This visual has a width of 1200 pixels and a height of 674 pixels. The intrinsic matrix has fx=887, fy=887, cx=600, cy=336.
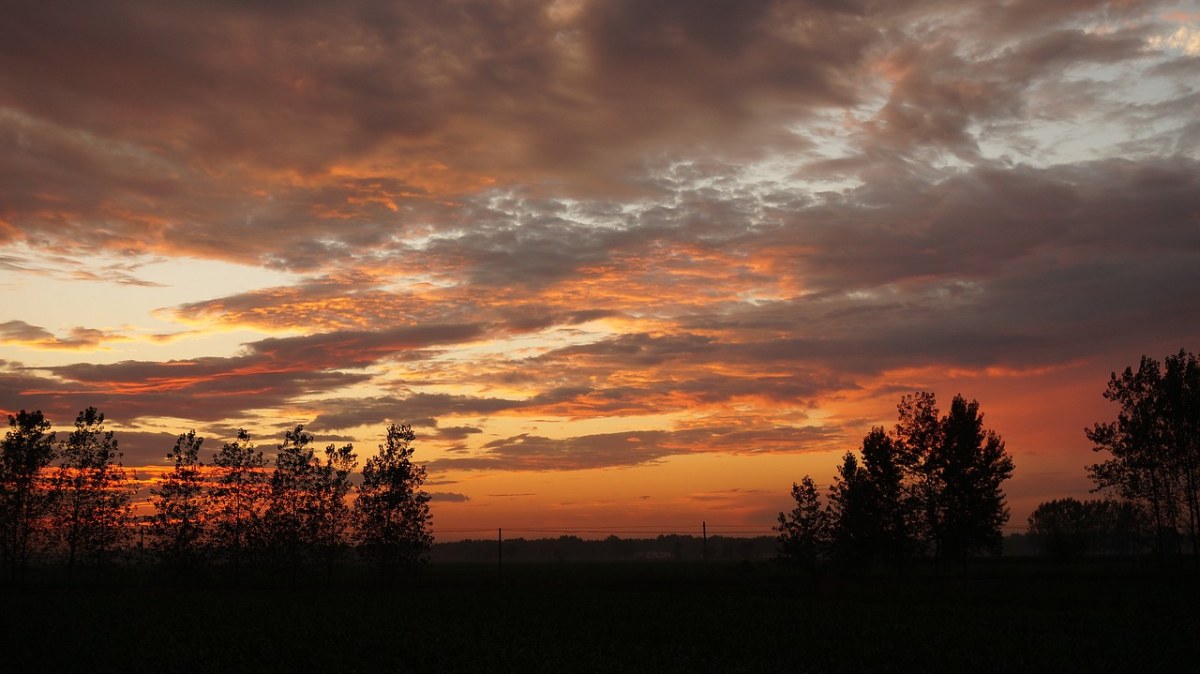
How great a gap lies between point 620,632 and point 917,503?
141 feet

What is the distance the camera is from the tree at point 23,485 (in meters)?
74.9

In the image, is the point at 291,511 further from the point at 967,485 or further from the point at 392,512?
the point at 967,485

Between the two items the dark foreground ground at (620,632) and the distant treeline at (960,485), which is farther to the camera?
A: the distant treeline at (960,485)

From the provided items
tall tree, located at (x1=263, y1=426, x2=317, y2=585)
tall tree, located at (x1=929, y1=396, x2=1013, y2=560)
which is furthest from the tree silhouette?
tall tree, located at (x1=263, y1=426, x2=317, y2=585)

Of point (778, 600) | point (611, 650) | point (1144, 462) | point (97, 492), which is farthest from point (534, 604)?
point (1144, 462)

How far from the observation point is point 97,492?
7906 centimetres

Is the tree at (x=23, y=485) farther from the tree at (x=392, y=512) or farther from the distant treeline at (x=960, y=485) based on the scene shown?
the distant treeline at (x=960, y=485)

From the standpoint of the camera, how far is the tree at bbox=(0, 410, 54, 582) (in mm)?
74875

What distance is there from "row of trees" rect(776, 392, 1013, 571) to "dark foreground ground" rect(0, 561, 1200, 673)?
44.5ft

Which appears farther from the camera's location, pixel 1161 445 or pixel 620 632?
pixel 1161 445

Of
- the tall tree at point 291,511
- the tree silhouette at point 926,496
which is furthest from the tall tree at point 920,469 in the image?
the tall tree at point 291,511

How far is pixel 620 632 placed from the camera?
1484 inches

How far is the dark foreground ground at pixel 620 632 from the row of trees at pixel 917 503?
534 inches

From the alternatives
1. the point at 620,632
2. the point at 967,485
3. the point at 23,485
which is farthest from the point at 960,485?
the point at 23,485
